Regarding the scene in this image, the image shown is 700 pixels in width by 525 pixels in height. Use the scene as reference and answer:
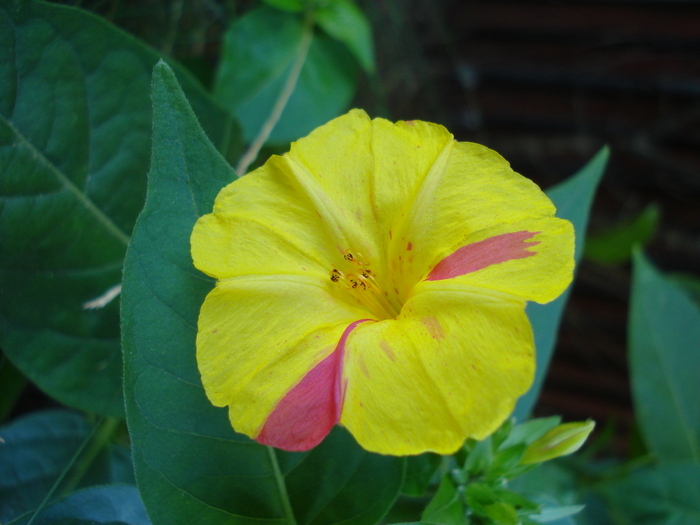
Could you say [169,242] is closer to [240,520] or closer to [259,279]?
[259,279]

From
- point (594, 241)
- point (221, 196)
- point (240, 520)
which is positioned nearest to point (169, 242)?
point (221, 196)

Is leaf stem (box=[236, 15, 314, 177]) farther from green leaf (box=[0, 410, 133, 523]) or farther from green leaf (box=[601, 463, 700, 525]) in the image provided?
green leaf (box=[601, 463, 700, 525])

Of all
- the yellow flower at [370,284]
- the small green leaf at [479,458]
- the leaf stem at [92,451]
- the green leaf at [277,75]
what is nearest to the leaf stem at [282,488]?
the yellow flower at [370,284]

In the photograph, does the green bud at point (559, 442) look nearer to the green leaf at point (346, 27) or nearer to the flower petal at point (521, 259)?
the flower petal at point (521, 259)

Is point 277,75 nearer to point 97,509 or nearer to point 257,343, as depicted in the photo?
point 257,343

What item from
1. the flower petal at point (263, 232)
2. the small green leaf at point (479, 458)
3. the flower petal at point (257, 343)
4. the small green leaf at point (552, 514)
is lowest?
the small green leaf at point (552, 514)

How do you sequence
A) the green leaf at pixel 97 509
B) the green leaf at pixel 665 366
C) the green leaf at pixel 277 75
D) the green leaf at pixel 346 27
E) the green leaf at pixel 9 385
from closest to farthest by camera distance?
the green leaf at pixel 97 509 → the green leaf at pixel 9 385 → the green leaf at pixel 277 75 → the green leaf at pixel 346 27 → the green leaf at pixel 665 366
